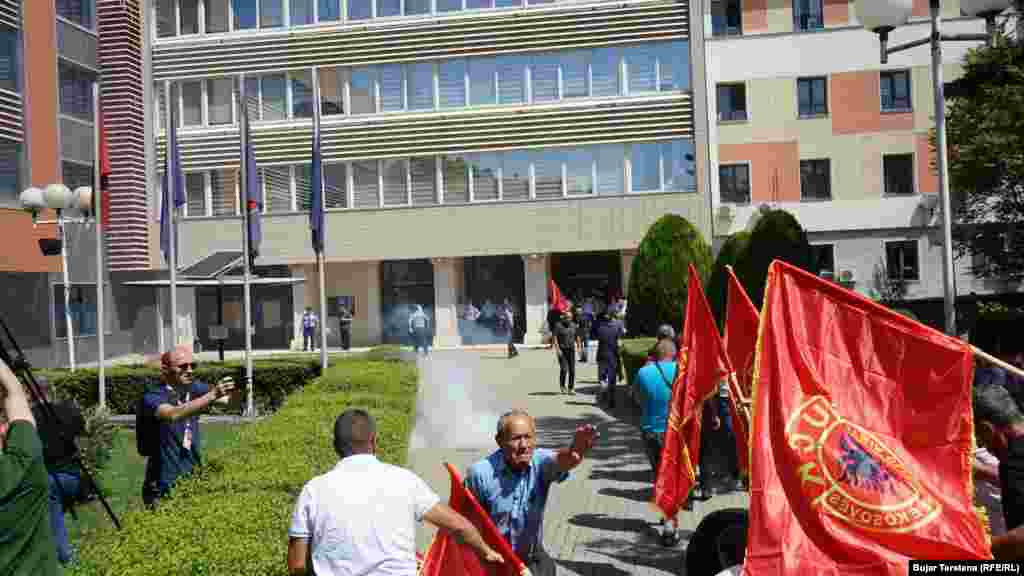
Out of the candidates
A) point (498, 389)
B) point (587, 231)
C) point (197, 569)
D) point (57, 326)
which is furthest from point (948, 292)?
point (57, 326)

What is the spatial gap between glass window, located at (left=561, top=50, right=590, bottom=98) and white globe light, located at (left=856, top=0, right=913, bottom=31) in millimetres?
23824

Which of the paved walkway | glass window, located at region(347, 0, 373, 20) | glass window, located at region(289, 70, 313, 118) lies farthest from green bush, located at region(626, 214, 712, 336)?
glass window, located at region(289, 70, 313, 118)

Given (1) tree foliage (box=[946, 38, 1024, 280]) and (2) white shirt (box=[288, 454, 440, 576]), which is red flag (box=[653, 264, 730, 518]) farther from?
(1) tree foliage (box=[946, 38, 1024, 280])

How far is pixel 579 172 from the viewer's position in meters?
32.4

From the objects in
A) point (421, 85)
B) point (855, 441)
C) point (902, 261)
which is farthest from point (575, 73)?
point (855, 441)

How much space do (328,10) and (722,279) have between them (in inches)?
916

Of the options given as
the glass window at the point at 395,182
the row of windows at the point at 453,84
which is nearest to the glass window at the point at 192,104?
the row of windows at the point at 453,84

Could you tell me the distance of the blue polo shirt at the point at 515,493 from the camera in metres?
4.91

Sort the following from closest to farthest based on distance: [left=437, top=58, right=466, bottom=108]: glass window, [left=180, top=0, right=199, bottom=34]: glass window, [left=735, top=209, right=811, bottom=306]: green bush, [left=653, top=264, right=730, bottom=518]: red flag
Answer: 1. [left=653, top=264, right=730, bottom=518]: red flag
2. [left=735, top=209, right=811, bottom=306]: green bush
3. [left=437, top=58, right=466, bottom=108]: glass window
4. [left=180, top=0, right=199, bottom=34]: glass window

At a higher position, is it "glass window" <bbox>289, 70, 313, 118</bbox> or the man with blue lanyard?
"glass window" <bbox>289, 70, 313, 118</bbox>

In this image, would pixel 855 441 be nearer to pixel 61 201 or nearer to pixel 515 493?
pixel 515 493

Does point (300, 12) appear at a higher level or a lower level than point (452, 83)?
higher

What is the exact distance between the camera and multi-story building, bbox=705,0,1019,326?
3088cm

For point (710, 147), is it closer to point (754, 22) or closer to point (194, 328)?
point (754, 22)
